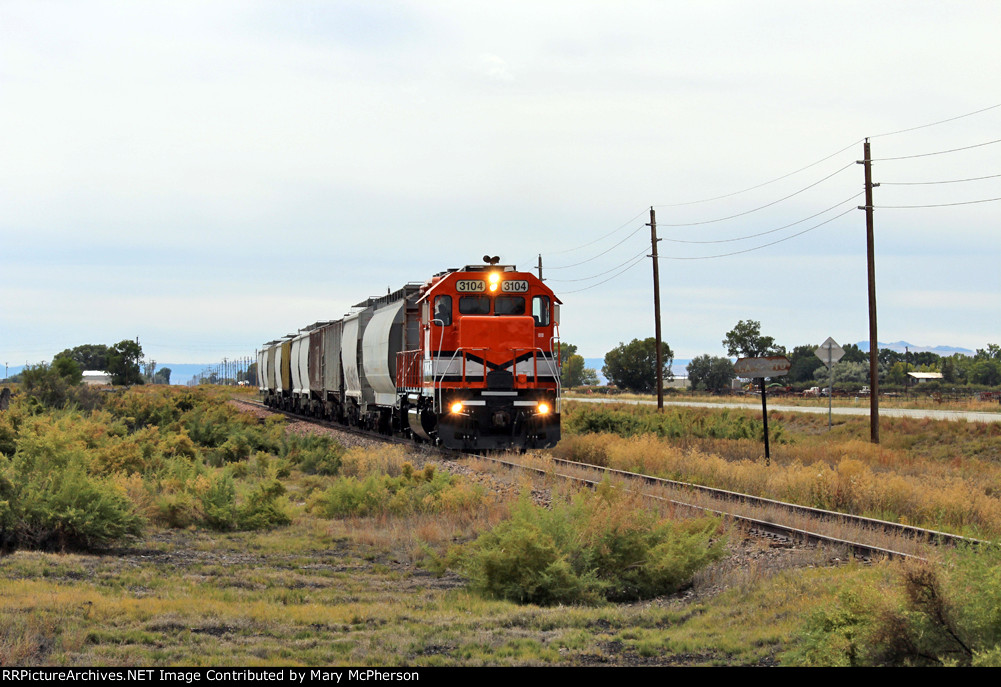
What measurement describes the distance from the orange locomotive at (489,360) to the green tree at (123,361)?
4096 inches

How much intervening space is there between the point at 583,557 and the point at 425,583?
174 centimetres

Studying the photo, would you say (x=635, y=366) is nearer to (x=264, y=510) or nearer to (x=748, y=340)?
(x=748, y=340)

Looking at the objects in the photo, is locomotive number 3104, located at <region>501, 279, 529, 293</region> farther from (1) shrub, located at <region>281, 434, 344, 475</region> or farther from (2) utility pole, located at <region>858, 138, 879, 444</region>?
(2) utility pole, located at <region>858, 138, 879, 444</region>

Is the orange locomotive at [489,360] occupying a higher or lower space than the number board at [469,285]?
lower

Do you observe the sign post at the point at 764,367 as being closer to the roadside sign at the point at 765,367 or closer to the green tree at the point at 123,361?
the roadside sign at the point at 765,367

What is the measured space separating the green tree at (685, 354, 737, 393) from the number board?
365ft

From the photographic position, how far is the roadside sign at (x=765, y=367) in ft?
66.6

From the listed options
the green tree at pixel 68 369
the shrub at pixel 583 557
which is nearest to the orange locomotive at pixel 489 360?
the shrub at pixel 583 557

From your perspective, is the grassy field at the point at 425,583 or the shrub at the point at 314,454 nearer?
the grassy field at the point at 425,583

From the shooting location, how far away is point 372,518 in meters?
15.0

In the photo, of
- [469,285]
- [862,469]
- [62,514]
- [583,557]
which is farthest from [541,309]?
[583,557]

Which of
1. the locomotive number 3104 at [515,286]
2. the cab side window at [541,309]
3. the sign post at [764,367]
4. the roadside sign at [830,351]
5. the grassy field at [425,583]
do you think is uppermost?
the locomotive number 3104 at [515,286]

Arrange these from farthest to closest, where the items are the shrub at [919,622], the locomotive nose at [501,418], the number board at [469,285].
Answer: the number board at [469,285] → the locomotive nose at [501,418] → the shrub at [919,622]
